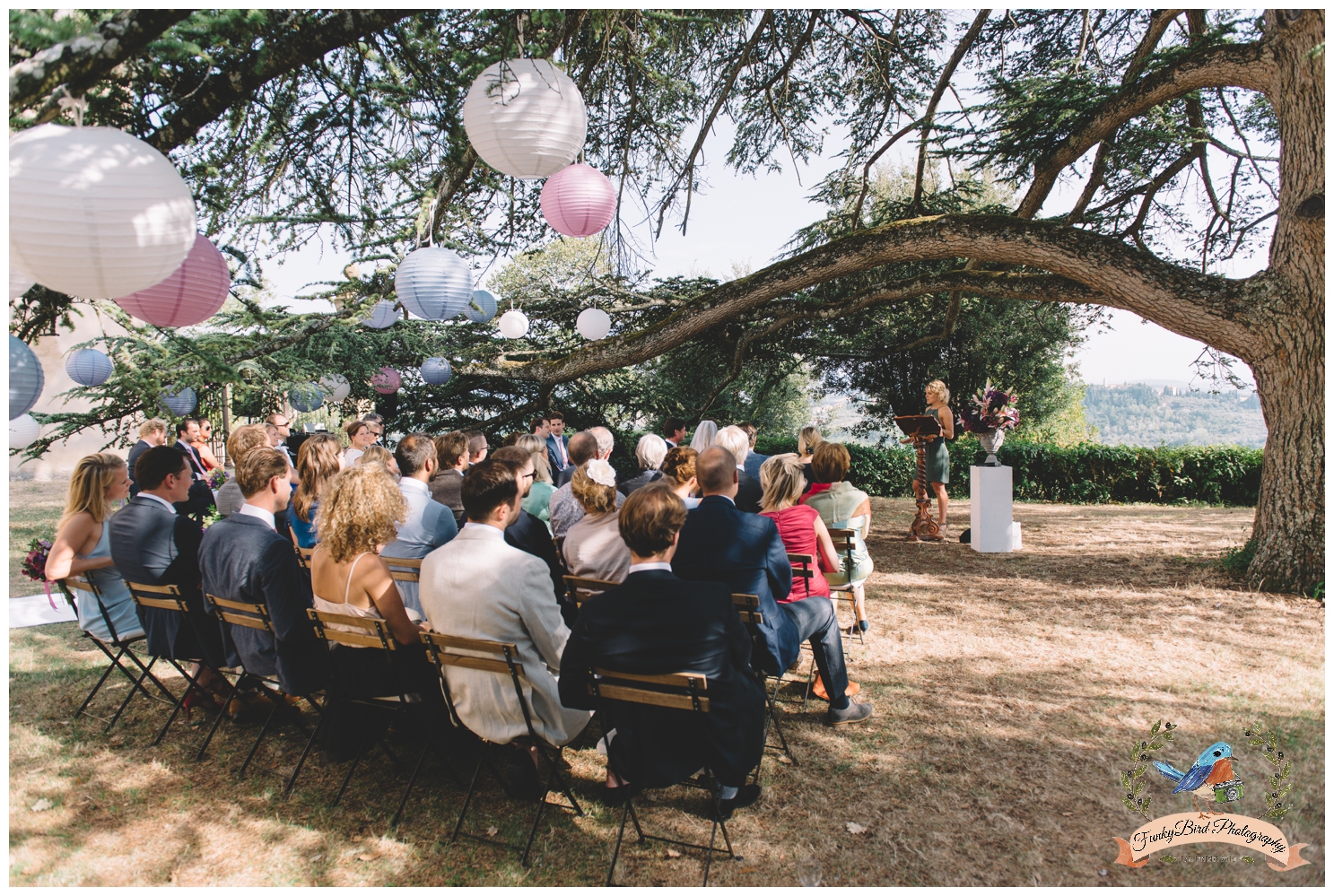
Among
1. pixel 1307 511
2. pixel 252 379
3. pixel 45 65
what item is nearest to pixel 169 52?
pixel 45 65

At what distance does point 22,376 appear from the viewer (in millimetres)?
3582

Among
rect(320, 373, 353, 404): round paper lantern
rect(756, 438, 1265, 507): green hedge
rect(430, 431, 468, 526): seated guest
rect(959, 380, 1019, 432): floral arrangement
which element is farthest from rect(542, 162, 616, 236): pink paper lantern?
rect(756, 438, 1265, 507): green hedge

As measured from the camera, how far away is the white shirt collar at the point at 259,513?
11.5 feet

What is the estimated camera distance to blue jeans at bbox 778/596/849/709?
150 inches

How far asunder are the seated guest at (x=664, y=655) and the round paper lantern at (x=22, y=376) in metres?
3.15

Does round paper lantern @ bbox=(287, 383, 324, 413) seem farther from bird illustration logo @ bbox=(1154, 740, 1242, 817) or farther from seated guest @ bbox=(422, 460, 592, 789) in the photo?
bird illustration logo @ bbox=(1154, 740, 1242, 817)

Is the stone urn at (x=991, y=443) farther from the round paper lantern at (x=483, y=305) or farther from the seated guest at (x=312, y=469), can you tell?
the seated guest at (x=312, y=469)

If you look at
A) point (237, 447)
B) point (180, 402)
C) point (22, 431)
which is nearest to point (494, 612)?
point (237, 447)

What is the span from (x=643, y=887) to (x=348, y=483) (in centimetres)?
204

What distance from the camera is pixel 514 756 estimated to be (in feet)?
11.0

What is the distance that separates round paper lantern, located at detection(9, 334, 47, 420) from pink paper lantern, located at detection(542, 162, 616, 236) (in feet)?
10.5

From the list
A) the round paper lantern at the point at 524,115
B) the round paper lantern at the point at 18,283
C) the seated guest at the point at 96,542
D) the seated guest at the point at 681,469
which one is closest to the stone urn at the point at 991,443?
the seated guest at the point at 681,469

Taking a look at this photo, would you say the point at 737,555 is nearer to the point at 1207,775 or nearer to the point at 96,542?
the point at 1207,775

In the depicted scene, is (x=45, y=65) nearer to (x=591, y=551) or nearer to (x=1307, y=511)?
(x=591, y=551)
